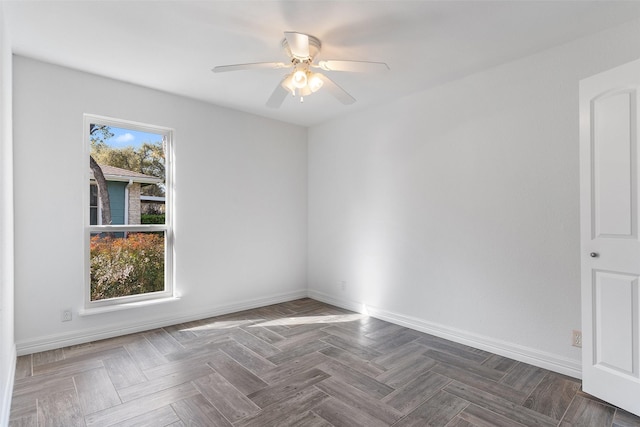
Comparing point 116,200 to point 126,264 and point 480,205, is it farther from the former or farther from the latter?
point 480,205

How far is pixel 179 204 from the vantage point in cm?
364

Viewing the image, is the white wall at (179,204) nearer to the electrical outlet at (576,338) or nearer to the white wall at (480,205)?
the white wall at (480,205)

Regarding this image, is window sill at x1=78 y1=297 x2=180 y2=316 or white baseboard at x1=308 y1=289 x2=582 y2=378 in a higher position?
window sill at x1=78 y1=297 x2=180 y2=316

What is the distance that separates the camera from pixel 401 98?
3625mm

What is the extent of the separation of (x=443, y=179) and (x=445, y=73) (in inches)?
39.2

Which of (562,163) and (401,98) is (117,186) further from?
(562,163)

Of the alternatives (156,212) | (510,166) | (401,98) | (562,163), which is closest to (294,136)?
(401,98)

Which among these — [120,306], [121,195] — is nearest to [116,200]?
[121,195]

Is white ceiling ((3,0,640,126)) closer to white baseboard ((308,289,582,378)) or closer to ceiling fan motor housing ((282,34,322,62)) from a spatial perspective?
ceiling fan motor housing ((282,34,322,62))

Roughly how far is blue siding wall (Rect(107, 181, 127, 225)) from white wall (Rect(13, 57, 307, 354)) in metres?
0.29

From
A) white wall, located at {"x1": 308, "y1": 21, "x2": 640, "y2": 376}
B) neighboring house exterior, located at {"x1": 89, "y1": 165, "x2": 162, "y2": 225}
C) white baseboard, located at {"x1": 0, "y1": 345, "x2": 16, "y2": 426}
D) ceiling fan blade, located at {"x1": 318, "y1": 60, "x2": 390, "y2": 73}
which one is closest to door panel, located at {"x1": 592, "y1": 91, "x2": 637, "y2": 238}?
white wall, located at {"x1": 308, "y1": 21, "x2": 640, "y2": 376}

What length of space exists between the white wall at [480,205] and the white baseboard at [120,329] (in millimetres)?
1188

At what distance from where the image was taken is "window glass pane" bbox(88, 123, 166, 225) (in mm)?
3229

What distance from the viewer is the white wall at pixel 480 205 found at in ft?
8.17
